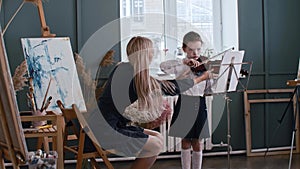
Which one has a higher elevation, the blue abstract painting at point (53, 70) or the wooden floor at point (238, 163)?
the blue abstract painting at point (53, 70)

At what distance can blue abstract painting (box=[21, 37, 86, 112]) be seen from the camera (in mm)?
3912

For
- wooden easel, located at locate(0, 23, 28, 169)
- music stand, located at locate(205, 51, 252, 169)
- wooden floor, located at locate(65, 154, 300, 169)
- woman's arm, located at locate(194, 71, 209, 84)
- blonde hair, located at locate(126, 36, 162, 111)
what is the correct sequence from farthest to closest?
wooden floor, located at locate(65, 154, 300, 169) → music stand, located at locate(205, 51, 252, 169) → woman's arm, located at locate(194, 71, 209, 84) → blonde hair, located at locate(126, 36, 162, 111) → wooden easel, located at locate(0, 23, 28, 169)

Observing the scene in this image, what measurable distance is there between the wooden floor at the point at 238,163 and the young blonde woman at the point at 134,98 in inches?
65.4

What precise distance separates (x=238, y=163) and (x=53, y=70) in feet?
7.14

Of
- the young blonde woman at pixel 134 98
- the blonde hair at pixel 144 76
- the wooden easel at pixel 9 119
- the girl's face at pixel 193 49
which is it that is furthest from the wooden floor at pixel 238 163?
the wooden easel at pixel 9 119

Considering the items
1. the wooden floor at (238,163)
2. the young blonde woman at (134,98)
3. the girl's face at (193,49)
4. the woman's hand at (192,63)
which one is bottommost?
the wooden floor at (238,163)

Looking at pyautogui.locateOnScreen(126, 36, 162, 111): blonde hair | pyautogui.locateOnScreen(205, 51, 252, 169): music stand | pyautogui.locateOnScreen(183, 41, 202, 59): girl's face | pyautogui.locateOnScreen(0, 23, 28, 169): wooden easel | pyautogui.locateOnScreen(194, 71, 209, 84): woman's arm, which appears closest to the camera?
pyautogui.locateOnScreen(0, 23, 28, 169): wooden easel

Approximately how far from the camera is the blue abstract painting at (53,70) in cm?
391

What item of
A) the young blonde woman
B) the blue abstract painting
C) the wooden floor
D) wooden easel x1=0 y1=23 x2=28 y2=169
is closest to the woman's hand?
the young blonde woman

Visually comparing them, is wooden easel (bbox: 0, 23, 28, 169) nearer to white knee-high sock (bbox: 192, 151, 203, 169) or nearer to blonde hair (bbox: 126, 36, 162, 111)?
blonde hair (bbox: 126, 36, 162, 111)

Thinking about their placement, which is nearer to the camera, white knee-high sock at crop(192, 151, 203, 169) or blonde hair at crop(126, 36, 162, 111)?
blonde hair at crop(126, 36, 162, 111)

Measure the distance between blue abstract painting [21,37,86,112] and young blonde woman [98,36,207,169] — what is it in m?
1.00

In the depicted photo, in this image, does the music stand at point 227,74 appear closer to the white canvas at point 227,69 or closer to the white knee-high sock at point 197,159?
the white canvas at point 227,69

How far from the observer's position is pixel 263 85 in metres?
5.25
